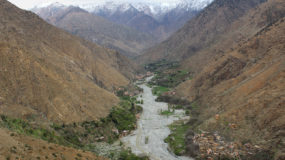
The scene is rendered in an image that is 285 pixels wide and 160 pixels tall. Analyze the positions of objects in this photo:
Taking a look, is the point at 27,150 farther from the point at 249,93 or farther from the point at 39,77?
the point at 249,93

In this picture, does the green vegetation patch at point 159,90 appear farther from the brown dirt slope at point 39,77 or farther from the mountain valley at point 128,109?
the brown dirt slope at point 39,77

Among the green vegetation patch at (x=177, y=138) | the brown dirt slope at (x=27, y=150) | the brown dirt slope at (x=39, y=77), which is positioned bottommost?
the brown dirt slope at (x=27, y=150)

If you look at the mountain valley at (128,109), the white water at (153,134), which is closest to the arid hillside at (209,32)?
the mountain valley at (128,109)

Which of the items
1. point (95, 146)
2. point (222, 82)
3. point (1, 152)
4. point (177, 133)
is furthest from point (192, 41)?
point (1, 152)

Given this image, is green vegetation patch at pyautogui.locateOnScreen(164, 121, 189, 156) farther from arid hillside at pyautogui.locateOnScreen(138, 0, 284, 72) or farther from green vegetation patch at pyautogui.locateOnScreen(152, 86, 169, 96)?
arid hillside at pyautogui.locateOnScreen(138, 0, 284, 72)

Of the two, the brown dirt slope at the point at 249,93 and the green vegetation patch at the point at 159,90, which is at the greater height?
the green vegetation patch at the point at 159,90

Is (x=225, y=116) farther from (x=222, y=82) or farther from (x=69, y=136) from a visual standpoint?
(x=69, y=136)

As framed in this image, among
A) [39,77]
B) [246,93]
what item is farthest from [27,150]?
[246,93]
